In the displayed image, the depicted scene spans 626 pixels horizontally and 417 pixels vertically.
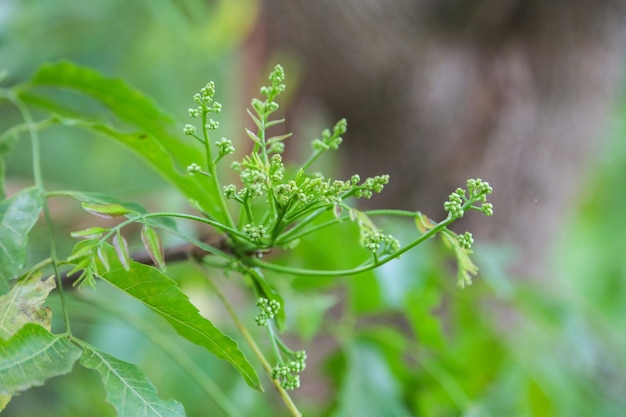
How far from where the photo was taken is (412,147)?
119 centimetres

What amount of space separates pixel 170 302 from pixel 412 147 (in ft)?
3.01

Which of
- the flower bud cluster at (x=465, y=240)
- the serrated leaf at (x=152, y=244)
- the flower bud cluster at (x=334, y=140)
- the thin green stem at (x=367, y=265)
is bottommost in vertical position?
the serrated leaf at (x=152, y=244)

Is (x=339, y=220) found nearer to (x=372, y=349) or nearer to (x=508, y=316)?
(x=372, y=349)

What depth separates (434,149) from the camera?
117 centimetres

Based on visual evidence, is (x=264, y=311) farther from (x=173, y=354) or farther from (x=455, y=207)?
(x=173, y=354)

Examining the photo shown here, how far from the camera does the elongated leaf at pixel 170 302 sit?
32cm

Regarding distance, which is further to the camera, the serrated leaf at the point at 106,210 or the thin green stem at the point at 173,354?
the thin green stem at the point at 173,354

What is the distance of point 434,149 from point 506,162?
4.9 inches

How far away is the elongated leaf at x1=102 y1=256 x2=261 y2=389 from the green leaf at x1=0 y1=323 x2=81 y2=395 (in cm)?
4

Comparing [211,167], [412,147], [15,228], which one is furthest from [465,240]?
[412,147]

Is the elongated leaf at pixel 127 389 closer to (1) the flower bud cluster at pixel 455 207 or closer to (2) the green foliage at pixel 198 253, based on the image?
(2) the green foliage at pixel 198 253

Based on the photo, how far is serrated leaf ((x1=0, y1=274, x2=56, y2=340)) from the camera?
0.32 meters

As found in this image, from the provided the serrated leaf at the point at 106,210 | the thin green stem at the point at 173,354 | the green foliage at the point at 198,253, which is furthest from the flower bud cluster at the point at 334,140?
the thin green stem at the point at 173,354

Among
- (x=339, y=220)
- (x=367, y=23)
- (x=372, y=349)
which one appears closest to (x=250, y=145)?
(x=367, y=23)
